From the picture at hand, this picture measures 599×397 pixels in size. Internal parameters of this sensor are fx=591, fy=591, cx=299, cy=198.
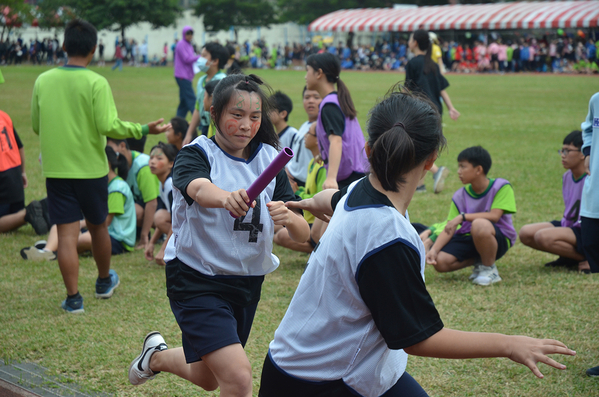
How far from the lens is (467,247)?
4961mm

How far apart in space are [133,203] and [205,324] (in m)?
3.72

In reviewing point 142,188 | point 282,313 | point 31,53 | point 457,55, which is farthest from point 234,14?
point 282,313

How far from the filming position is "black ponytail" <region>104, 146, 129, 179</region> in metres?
5.78

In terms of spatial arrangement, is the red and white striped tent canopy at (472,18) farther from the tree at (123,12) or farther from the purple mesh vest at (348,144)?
the purple mesh vest at (348,144)

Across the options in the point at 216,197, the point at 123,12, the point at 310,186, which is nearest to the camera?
the point at 216,197

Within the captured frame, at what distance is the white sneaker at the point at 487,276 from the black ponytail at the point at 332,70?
1668mm

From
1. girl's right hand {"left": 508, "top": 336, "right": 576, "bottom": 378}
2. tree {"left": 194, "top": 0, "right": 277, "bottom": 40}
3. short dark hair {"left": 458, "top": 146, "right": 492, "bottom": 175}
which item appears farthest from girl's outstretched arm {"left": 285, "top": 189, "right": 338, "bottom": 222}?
tree {"left": 194, "top": 0, "right": 277, "bottom": 40}

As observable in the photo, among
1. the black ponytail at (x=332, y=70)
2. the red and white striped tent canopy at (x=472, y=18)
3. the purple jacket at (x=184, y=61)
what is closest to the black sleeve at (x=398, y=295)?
the black ponytail at (x=332, y=70)

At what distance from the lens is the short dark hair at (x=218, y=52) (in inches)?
270

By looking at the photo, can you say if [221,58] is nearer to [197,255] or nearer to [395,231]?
[197,255]

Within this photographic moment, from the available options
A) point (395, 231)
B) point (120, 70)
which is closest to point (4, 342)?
point (395, 231)

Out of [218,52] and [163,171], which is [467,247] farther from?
[218,52]

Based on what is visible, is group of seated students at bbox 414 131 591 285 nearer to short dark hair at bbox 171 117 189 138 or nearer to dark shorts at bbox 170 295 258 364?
dark shorts at bbox 170 295 258 364

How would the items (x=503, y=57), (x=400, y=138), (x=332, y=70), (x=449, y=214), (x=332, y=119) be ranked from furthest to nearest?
(x=503, y=57), (x=449, y=214), (x=332, y=70), (x=332, y=119), (x=400, y=138)
